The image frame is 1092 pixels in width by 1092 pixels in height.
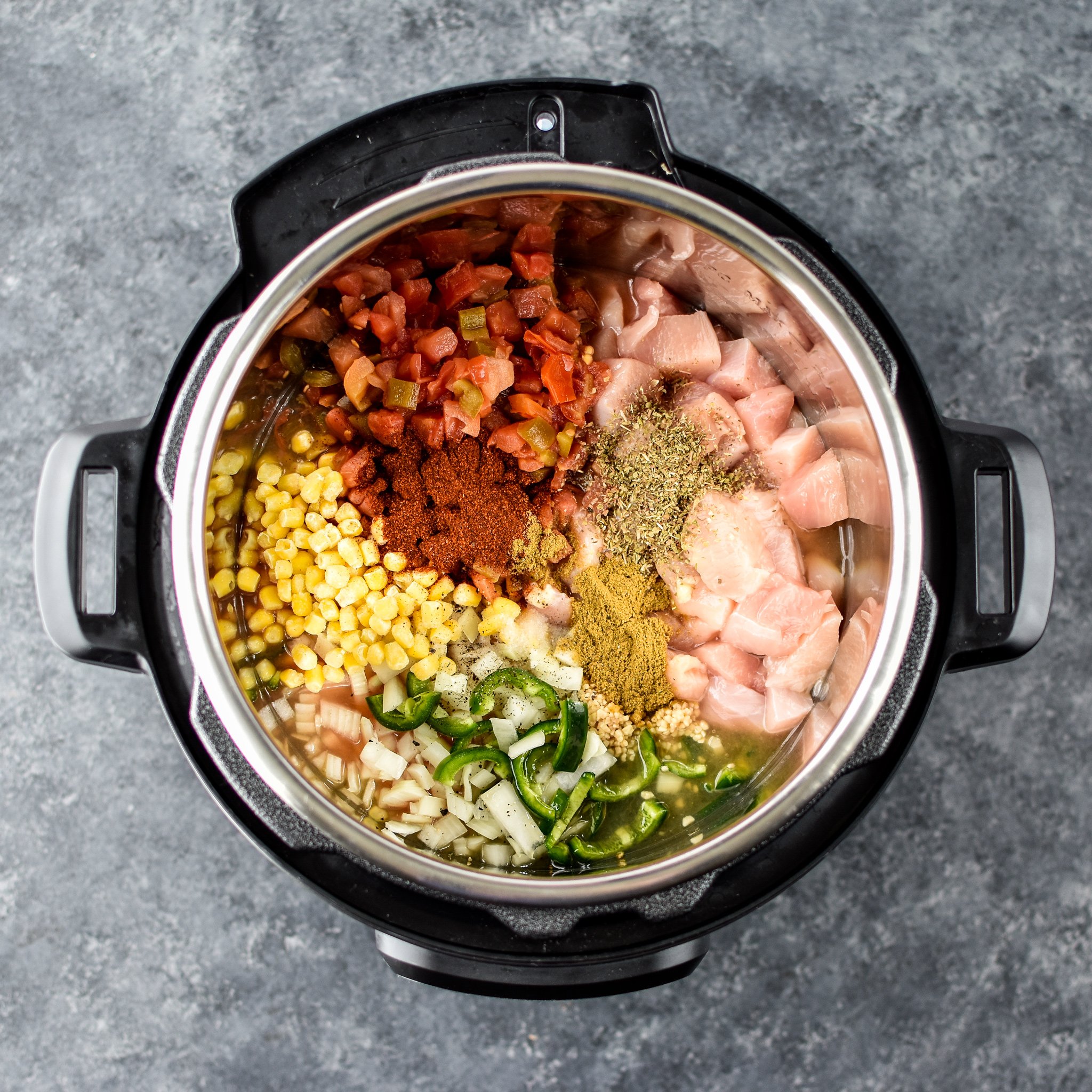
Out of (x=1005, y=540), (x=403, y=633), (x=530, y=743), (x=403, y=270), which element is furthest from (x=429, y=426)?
(x=1005, y=540)

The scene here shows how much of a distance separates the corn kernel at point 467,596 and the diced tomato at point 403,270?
548mm

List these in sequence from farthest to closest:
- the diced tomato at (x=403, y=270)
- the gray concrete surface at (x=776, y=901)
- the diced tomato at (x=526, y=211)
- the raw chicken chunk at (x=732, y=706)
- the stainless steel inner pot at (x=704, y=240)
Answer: the gray concrete surface at (x=776, y=901) < the raw chicken chunk at (x=732, y=706) < the diced tomato at (x=403, y=270) < the diced tomato at (x=526, y=211) < the stainless steel inner pot at (x=704, y=240)

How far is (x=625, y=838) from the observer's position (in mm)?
1602

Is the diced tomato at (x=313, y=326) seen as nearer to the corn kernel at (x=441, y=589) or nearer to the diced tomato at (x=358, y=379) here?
the diced tomato at (x=358, y=379)

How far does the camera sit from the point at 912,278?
1.89 metres

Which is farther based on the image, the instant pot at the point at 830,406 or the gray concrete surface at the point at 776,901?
the gray concrete surface at the point at 776,901

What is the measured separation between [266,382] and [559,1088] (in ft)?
5.02

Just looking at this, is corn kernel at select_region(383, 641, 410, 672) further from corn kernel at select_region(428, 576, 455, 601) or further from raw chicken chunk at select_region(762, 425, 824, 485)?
raw chicken chunk at select_region(762, 425, 824, 485)

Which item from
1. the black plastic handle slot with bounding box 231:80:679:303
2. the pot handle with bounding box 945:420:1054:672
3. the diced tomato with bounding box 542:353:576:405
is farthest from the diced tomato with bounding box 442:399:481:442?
the pot handle with bounding box 945:420:1054:672

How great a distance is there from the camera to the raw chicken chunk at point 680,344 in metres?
1.63

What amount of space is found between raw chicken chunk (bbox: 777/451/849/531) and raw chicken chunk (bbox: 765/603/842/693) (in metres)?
0.17

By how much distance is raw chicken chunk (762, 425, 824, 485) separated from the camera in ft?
5.28

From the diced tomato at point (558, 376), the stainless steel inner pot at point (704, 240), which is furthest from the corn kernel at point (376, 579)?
the diced tomato at point (558, 376)

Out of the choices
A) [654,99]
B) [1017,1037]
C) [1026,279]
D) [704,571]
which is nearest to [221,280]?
[654,99]
